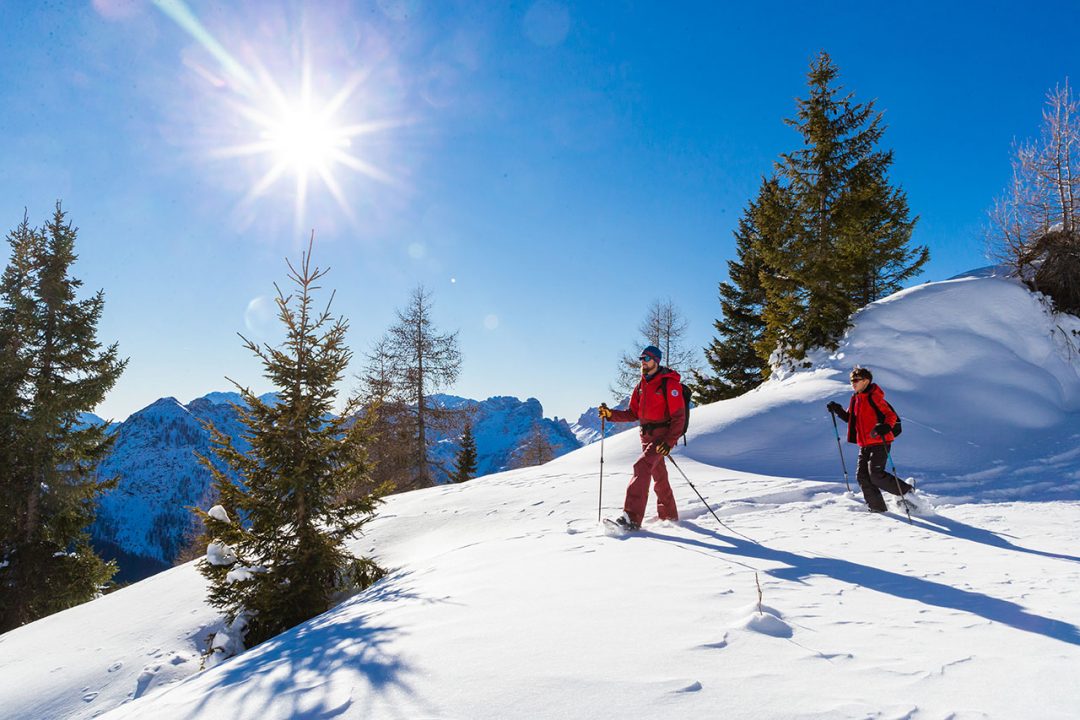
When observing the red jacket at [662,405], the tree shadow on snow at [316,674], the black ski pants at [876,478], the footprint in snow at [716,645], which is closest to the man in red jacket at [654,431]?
the red jacket at [662,405]

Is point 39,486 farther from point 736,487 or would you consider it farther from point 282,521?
point 736,487

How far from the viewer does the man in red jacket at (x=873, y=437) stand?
681 centimetres

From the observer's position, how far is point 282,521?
6.38 m

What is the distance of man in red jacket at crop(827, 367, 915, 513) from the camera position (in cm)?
681

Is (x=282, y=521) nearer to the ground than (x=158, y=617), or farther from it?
farther from it

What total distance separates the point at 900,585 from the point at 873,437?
364cm

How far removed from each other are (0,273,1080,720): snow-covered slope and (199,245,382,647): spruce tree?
75cm

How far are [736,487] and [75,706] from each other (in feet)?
28.7

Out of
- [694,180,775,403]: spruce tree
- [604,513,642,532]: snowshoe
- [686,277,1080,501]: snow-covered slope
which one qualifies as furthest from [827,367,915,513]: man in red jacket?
[694,180,775,403]: spruce tree

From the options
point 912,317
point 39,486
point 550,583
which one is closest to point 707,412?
point 912,317

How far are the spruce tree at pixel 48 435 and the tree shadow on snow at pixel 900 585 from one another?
18.6m

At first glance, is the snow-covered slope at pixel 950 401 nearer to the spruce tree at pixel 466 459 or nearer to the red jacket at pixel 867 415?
the red jacket at pixel 867 415

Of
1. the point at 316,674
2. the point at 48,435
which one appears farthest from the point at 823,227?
the point at 48,435

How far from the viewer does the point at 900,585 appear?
3.89 m
